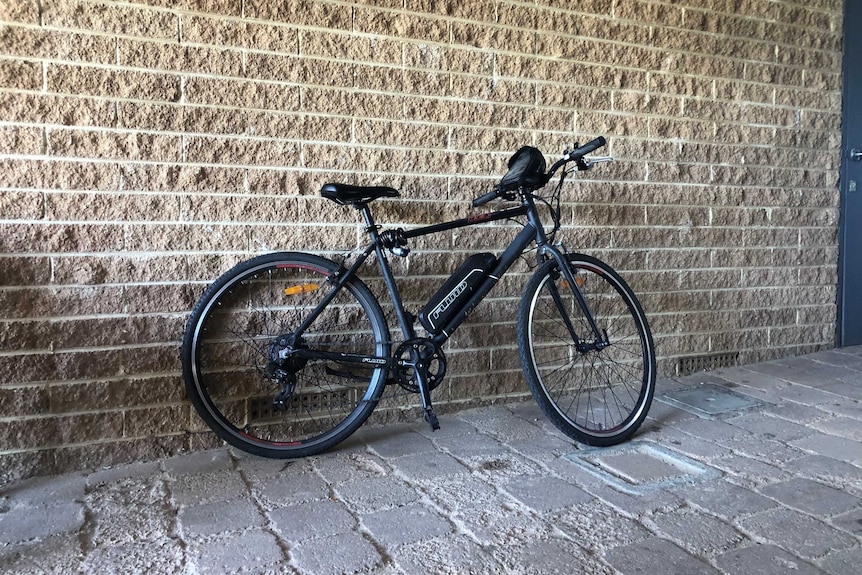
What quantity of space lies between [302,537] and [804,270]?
346 cm

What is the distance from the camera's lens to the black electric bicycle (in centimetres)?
253

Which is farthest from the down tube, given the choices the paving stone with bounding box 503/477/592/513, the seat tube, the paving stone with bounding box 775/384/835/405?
the paving stone with bounding box 775/384/835/405

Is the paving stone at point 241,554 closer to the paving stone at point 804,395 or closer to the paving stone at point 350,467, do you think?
the paving stone at point 350,467

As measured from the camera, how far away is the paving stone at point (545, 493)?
210cm

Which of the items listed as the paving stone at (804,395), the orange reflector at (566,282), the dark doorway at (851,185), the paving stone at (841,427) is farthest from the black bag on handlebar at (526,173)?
the dark doorway at (851,185)

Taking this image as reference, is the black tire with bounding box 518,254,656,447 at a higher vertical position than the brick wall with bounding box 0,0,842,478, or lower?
lower

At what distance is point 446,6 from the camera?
290cm

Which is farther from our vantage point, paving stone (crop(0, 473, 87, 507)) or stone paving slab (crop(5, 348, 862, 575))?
paving stone (crop(0, 473, 87, 507))

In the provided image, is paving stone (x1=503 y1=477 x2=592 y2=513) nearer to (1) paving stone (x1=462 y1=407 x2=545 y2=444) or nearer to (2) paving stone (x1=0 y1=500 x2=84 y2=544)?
(1) paving stone (x1=462 y1=407 x2=545 y2=444)

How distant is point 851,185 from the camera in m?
4.05

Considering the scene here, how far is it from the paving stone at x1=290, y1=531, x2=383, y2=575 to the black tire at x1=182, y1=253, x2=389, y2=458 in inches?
27.5

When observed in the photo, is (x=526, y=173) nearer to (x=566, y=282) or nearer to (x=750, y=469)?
(x=566, y=282)

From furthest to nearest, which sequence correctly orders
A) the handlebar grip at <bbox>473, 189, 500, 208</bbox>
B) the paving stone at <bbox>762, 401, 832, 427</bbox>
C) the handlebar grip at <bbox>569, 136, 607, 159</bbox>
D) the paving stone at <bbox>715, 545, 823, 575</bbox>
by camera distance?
the paving stone at <bbox>762, 401, 832, 427</bbox>, the handlebar grip at <bbox>473, 189, 500, 208</bbox>, the handlebar grip at <bbox>569, 136, 607, 159</bbox>, the paving stone at <bbox>715, 545, 823, 575</bbox>

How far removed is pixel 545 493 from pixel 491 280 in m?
0.91
